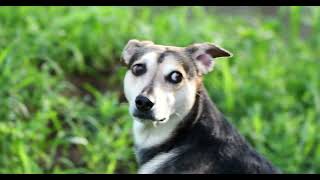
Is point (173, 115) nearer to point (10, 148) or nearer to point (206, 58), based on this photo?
point (206, 58)

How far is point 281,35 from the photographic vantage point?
564 centimetres

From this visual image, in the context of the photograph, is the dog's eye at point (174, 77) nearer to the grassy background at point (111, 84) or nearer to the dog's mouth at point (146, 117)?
the dog's mouth at point (146, 117)

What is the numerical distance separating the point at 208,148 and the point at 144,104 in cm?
43

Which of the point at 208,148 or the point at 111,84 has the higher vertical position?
the point at 208,148

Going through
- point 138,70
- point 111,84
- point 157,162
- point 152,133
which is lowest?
point 111,84

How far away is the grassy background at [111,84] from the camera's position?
4.56m

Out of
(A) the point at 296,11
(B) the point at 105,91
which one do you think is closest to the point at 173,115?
(B) the point at 105,91

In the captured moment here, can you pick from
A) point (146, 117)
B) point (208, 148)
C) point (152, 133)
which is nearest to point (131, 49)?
point (146, 117)

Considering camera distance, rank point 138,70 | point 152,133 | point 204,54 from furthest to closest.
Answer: point 152,133 → point 138,70 → point 204,54

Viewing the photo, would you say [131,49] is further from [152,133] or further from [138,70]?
[152,133]

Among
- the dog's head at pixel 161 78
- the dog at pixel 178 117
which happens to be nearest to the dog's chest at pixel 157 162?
A: the dog at pixel 178 117

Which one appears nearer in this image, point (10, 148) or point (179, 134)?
point (179, 134)

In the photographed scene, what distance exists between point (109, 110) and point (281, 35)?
1.40 m

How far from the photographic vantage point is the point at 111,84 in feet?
16.5
